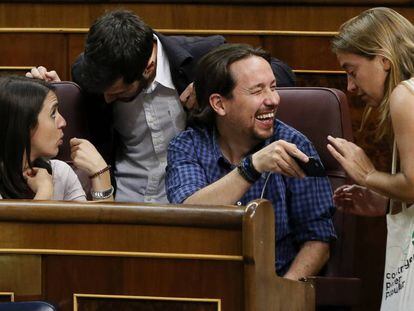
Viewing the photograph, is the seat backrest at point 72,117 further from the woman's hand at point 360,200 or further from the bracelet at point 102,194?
the woman's hand at point 360,200

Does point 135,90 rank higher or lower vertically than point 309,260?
higher

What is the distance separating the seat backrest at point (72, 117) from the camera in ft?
4.15

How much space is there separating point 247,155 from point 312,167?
14 cm

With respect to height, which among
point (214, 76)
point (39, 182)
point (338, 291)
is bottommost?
point (338, 291)

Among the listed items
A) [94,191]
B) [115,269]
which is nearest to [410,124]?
[115,269]

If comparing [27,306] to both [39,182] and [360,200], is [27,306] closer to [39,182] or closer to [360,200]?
[39,182]

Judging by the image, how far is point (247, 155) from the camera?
1168 millimetres

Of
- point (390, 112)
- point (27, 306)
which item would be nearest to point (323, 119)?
point (390, 112)

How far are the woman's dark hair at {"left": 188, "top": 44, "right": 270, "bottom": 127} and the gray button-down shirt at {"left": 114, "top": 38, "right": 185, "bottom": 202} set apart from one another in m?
0.07

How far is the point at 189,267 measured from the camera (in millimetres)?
877

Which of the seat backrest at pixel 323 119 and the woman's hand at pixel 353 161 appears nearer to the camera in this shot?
the woman's hand at pixel 353 161

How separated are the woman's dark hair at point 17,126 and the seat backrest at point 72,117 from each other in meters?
0.09

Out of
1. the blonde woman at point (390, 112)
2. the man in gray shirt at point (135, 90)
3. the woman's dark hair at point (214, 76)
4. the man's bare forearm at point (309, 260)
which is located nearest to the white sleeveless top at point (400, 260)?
the blonde woman at point (390, 112)

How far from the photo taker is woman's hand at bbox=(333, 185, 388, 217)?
1.11 metres
